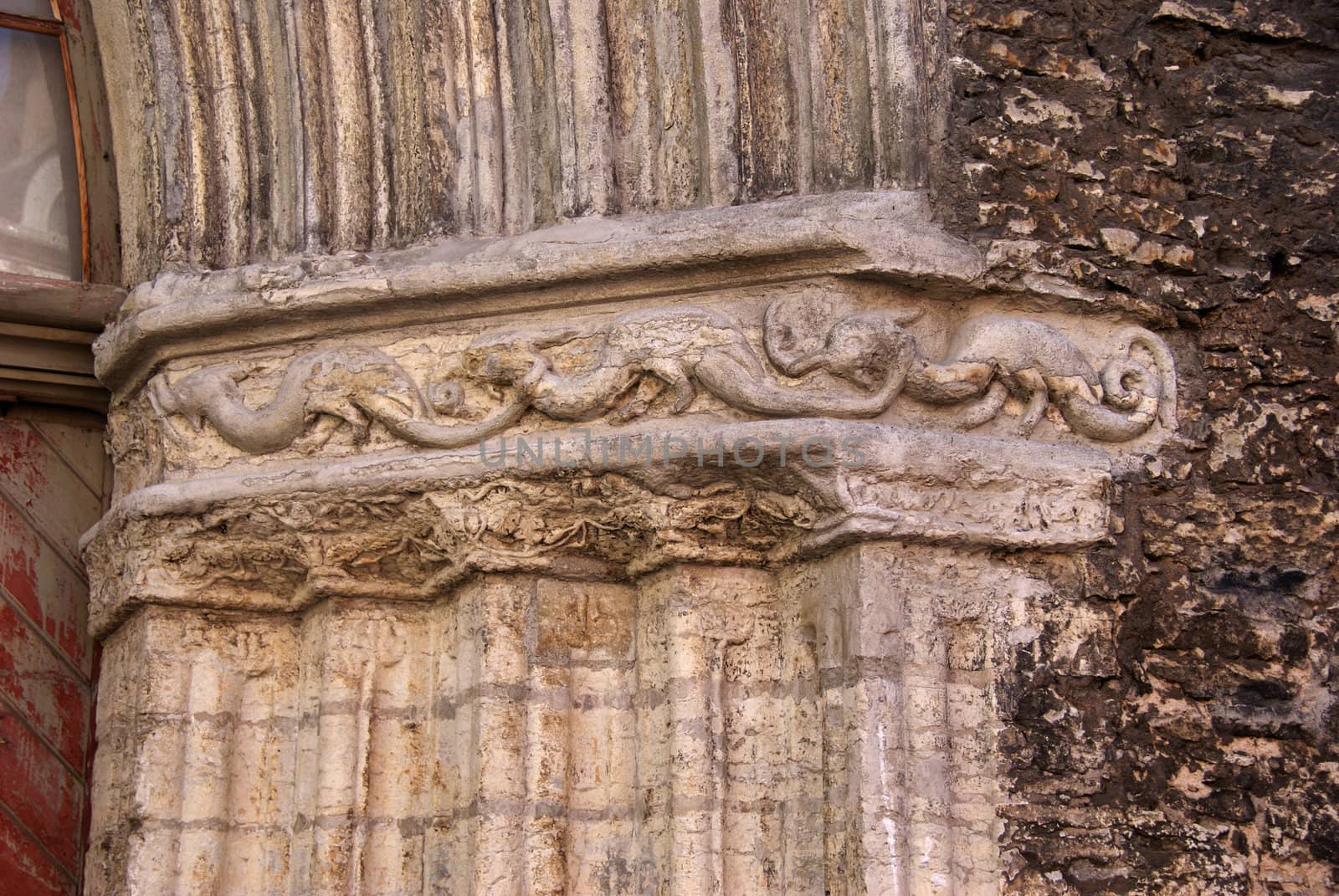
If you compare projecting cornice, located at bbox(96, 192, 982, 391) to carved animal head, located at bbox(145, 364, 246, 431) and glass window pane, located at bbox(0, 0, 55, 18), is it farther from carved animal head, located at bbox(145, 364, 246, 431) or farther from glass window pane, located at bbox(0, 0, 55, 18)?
glass window pane, located at bbox(0, 0, 55, 18)

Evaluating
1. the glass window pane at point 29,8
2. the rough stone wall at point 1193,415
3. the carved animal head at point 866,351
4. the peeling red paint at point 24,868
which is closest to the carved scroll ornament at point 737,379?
the carved animal head at point 866,351

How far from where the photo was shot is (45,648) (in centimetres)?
340

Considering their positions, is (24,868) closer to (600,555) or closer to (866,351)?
(600,555)

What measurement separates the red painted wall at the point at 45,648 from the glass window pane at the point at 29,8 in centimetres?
92

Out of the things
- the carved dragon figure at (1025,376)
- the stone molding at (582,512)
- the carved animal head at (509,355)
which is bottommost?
the stone molding at (582,512)

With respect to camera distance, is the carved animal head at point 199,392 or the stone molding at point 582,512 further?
the carved animal head at point 199,392

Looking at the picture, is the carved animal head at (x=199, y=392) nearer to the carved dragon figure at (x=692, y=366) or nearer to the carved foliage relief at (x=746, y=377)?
the carved foliage relief at (x=746, y=377)

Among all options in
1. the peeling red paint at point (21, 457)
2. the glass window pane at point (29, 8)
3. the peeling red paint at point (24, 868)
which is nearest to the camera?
the peeling red paint at point (24, 868)

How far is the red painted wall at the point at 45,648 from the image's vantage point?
130 inches

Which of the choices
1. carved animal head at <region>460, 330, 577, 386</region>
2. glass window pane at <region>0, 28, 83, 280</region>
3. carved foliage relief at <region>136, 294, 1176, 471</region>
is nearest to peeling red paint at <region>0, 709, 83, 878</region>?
carved foliage relief at <region>136, 294, 1176, 471</region>

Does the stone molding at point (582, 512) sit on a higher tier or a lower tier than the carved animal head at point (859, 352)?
lower

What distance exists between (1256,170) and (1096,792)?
3.98 feet

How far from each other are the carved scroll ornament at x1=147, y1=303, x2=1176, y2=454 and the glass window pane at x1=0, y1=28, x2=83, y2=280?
0.91 m

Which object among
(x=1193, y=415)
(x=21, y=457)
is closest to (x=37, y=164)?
(x=21, y=457)
